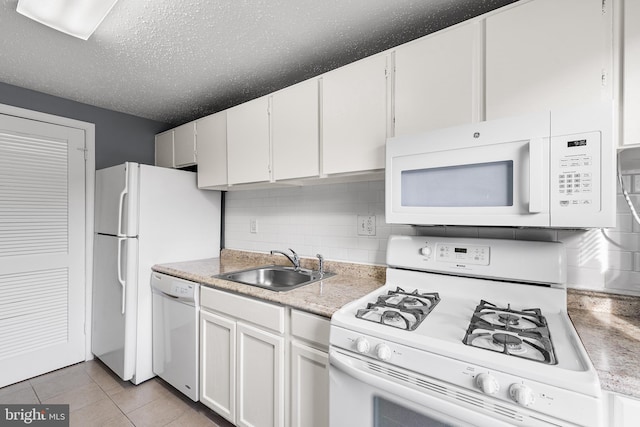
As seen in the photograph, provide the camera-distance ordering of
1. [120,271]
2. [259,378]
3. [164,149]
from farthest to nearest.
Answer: [164,149], [120,271], [259,378]

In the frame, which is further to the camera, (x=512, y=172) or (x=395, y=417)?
(x=512, y=172)

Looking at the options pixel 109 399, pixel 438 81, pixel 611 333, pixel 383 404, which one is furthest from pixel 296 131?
pixel 109 399

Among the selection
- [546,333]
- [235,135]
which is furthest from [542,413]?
[235,135]

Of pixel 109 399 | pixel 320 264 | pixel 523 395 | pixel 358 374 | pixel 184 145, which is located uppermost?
pixel 184 145

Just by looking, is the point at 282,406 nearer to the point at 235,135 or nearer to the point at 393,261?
the point at 393,261

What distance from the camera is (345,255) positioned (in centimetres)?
205

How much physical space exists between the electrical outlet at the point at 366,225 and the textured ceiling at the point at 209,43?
102 centimetres

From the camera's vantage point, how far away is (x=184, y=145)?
2.67 meters

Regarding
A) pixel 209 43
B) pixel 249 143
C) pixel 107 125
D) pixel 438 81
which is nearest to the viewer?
pixel 438 81

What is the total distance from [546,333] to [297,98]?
1.66 meters

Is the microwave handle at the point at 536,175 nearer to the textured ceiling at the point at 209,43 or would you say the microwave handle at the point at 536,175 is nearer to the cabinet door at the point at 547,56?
the cabinet door at the point at 547,56

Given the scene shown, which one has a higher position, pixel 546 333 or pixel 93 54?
pixel 93 54

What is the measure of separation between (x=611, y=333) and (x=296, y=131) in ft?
5.56

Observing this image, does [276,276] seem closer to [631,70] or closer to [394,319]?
[394,319]
